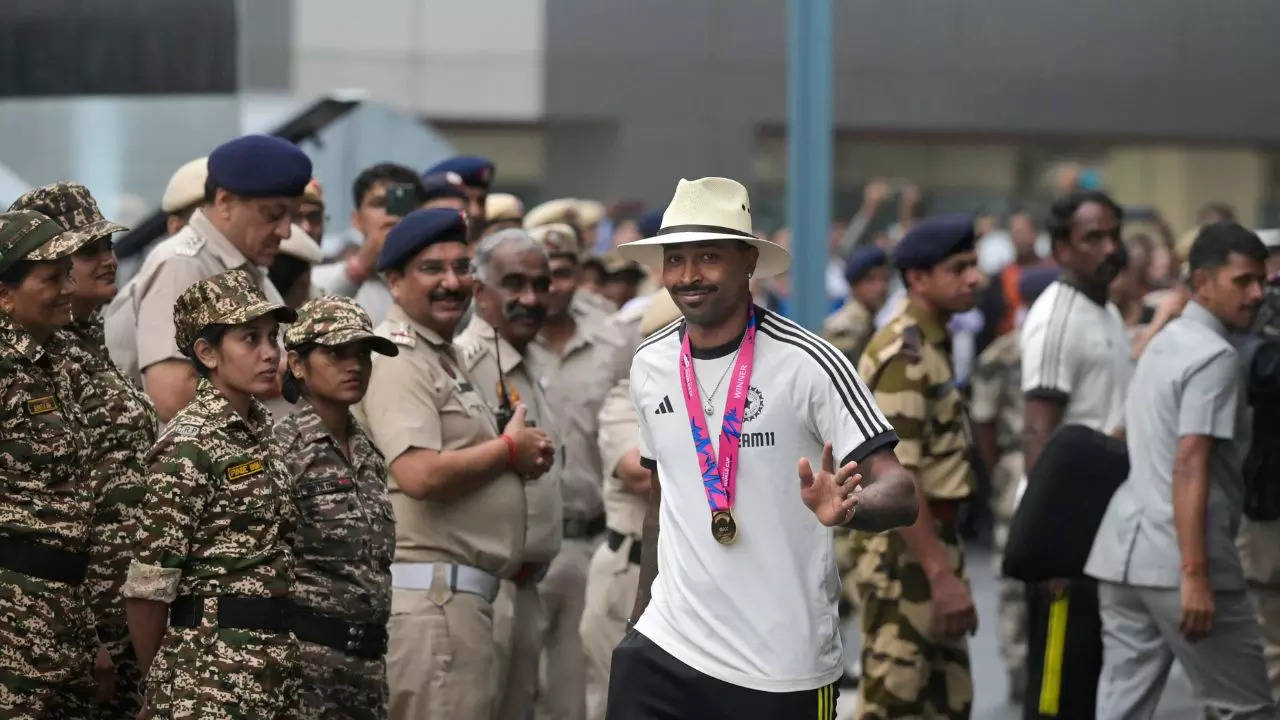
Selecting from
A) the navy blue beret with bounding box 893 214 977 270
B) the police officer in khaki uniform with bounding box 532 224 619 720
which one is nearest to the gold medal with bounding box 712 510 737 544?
the navy blue beret with bounding box 893 214 977 270

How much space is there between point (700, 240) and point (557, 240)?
4039mm

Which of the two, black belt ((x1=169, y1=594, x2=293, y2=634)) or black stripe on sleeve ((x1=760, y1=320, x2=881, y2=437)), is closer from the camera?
black stripe on sleeve ((x1=760, y1=320, x2=881, y2=437))

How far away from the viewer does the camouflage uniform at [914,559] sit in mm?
7418

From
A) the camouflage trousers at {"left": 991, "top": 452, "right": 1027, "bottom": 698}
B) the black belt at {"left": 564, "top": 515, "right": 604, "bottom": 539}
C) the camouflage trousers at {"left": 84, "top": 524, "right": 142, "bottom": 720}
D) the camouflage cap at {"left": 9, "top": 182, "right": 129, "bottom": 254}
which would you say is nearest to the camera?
the camouflage trousers at {"left": 84, "top": 524, "right": 142, "bottom": 720}

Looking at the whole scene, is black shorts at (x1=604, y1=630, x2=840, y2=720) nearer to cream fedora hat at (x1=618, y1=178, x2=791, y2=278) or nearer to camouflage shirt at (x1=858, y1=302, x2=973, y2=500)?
cream fedora hat at (x1=618, y1=178, x2=791, y2=278)

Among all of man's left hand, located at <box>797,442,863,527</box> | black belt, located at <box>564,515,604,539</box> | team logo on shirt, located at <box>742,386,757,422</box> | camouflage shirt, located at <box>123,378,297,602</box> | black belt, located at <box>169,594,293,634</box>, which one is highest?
team logo on shirt, located at <box>742,386,757,422</box>

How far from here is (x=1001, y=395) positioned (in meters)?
11.9

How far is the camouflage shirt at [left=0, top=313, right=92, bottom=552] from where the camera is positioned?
5590 mm

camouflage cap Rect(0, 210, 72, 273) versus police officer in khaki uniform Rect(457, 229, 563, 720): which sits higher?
camouflage cap Rect(0, 210, 72, 273)

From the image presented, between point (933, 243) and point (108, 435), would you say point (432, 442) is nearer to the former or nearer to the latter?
point (108, 435)

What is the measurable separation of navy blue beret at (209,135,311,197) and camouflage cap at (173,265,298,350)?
3.58 feet

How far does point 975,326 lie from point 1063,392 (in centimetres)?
821

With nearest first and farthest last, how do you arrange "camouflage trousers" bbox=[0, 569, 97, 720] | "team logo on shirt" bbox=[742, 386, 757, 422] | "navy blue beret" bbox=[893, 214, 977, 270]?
1. "team logo on shirt" bbox=[742, 386, 757, 422]
2. "camouflage trousers" bbox=[0, 569, 97, 720]
3. "navy blue beret" bbox=[893, 214, 977, 270]

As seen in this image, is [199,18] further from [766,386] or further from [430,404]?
[766,386]
